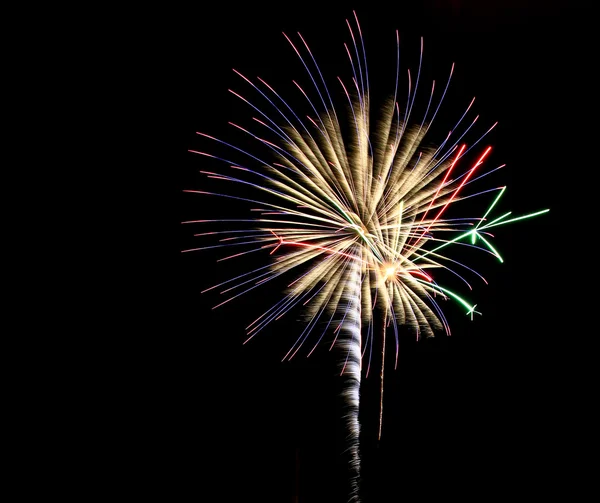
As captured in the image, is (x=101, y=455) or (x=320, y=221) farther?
(x=101, y=455)

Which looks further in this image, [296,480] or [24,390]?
[24,390]

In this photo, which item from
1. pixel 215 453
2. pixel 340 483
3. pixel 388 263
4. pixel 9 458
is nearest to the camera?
→ pixel 388 263

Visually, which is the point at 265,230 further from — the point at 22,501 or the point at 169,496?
the point at 169,496

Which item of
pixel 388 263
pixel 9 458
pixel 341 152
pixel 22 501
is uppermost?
pixel 341 152

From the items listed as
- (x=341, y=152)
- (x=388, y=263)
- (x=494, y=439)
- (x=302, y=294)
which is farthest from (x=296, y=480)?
(x=494, y=439)

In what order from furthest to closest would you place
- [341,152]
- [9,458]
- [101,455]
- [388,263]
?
[101,455] < [9,458] < [388,263] < [341,152]

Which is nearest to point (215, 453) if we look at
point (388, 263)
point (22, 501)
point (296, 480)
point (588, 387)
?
point (22, 501)

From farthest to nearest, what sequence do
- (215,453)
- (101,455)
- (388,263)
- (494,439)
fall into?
(215,453), (101,455), (494,439), (388,263)

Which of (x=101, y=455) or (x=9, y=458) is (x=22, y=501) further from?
(x=101, y=455)

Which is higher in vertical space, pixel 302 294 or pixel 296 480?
pixel 302 294
